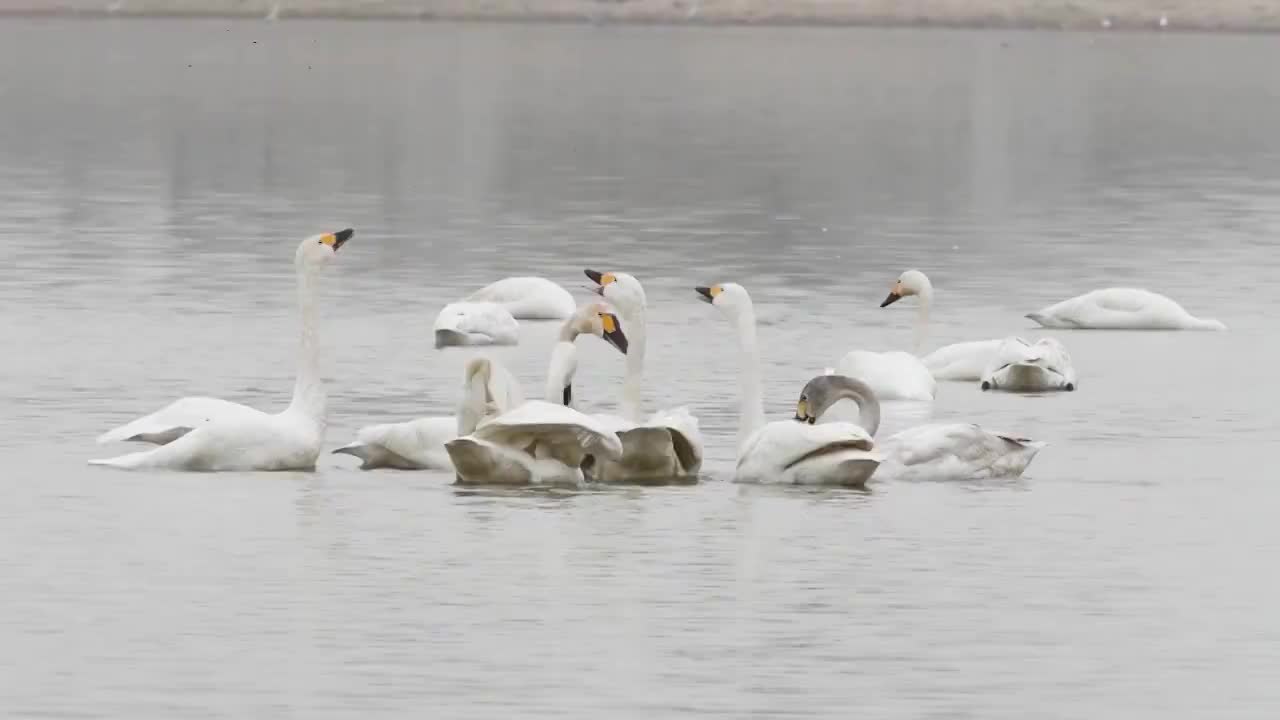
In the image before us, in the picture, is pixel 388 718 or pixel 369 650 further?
pixel 369 650

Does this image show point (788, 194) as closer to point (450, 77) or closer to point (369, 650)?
point (369, 650)

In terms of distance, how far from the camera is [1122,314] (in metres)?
26.0

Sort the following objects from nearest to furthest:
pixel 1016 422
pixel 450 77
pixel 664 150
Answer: pixel 1016 422
pixel 664 150
pixel 450 77

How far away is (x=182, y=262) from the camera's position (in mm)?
30781

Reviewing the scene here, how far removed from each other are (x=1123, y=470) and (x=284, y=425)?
4467 millimetres

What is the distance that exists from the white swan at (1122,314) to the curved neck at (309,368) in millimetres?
8717

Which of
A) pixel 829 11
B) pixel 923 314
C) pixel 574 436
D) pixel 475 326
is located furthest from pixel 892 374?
pixel 829 11

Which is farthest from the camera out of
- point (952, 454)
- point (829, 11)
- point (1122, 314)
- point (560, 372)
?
point (829, 11)

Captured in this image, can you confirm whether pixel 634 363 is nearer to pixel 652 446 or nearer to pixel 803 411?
pixel 652 446

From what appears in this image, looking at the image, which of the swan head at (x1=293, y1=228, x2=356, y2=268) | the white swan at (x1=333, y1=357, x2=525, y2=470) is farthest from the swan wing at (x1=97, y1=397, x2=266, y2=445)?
the swan head at (x1=293, y1=228, x2=356, y2=268)

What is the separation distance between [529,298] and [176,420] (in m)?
7.72

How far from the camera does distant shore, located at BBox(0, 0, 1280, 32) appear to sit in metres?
105

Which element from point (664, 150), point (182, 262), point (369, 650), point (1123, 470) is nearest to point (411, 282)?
point (182, 262)

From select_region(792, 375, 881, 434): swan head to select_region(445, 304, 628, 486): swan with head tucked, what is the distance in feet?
4.37
